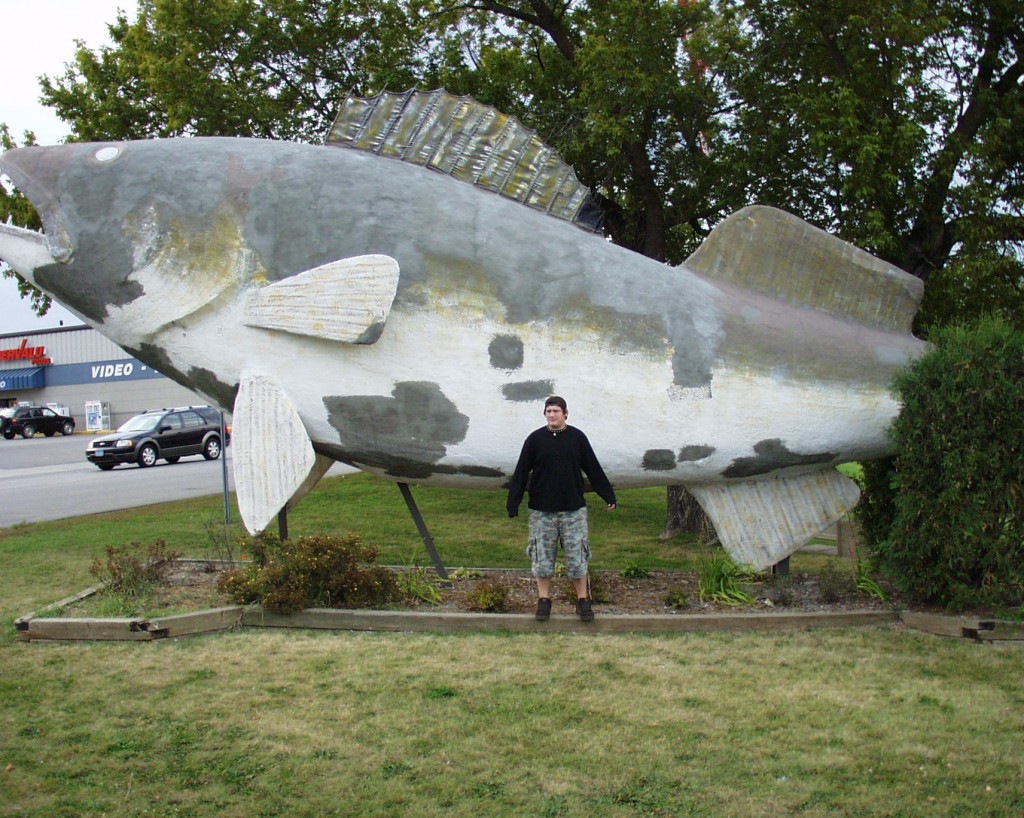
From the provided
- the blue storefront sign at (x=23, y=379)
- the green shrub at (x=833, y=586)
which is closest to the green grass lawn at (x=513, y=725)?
the green shrub at (x=833, y=586)

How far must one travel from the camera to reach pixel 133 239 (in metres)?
5.90

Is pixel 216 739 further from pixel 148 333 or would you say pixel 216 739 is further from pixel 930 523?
pixel 930 523

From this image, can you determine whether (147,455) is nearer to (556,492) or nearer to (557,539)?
(557,539)

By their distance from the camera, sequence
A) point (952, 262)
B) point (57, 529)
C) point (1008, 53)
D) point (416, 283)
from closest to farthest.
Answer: point (416, 283) → point (952, 262) → point (1008, 53) → point (57, 529)

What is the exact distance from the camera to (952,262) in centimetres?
762

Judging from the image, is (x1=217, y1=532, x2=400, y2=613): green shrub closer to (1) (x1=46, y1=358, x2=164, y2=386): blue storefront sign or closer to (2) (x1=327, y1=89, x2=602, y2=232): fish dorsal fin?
(2) (x1=327, y1=89, x2=602, y2=232): fish dorsal fin

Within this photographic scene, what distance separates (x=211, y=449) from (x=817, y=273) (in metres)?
21.4

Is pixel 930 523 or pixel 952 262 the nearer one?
pixel 930 523

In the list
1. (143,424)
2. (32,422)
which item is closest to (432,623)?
(143,424)

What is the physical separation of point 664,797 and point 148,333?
172 inches

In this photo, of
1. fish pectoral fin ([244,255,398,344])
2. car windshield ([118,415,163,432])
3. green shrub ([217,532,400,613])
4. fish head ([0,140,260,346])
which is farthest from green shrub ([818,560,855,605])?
car windshield ([118,415,163,432])

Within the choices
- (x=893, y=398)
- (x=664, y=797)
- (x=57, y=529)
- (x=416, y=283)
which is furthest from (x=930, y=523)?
(x=57, y=529)

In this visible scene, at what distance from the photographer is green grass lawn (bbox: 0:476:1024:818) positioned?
3521 mm

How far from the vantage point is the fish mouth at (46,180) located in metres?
5.96
